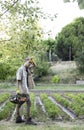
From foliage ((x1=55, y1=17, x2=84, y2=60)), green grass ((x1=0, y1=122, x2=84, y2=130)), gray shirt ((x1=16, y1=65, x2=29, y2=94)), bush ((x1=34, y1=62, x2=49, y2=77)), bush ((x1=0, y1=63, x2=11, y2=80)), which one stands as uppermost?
foliage ((x1=55, y1=17, x2=84, y2=60))

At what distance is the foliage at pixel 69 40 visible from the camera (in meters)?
53.5

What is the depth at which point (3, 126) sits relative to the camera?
25.2 feet

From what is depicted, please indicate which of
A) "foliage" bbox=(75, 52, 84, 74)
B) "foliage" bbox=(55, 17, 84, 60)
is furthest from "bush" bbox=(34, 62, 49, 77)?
"foliage" bbox=(55, 17, 84, 60)

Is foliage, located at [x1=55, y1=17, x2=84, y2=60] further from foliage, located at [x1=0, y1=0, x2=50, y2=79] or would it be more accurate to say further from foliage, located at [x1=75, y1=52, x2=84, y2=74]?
foliage, located at [x1=0, y1=0, x2=50, y2=79]

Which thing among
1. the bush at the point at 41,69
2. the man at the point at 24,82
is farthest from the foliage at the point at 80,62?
the man at the point at 24,82

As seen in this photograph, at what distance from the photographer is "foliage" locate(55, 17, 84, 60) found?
5353 centimetres

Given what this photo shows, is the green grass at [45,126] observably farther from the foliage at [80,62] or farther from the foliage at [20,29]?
the foliage at [80,62]

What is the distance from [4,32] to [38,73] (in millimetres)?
20584

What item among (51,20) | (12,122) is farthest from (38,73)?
(12,122)

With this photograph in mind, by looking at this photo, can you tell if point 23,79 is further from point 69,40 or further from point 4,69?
point 69,40

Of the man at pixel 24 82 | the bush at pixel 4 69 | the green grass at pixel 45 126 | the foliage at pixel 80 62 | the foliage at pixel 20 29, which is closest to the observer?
the green grass at pixel 45 126

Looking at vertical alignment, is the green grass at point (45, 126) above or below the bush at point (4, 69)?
below

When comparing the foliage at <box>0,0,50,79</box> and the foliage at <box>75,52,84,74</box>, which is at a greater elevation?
the foliage at <box>0,0,50,79</box>

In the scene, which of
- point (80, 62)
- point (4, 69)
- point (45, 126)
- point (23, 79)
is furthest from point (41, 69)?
point (45, 126)
